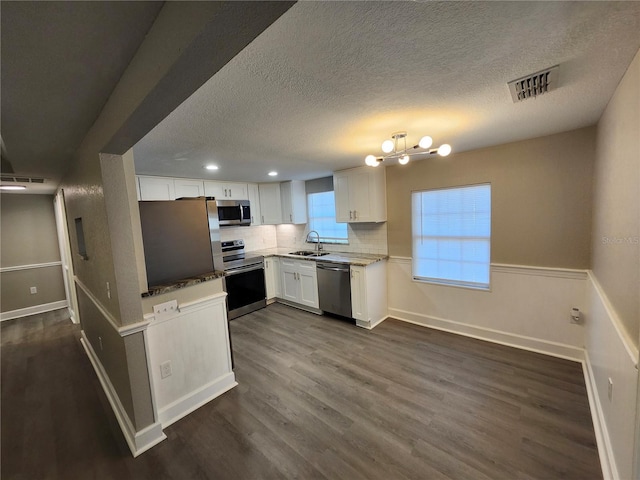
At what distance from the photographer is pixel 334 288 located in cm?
389

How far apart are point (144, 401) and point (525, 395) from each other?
3.03 meters

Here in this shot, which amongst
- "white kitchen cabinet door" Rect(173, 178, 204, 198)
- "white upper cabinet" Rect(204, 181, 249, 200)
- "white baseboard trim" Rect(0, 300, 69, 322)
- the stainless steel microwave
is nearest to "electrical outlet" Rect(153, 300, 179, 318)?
the stainless steel microwave

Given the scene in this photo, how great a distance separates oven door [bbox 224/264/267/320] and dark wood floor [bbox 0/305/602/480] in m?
1.17

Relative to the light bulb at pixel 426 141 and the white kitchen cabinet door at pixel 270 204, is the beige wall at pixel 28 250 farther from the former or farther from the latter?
the light bulb at pixel 426 141

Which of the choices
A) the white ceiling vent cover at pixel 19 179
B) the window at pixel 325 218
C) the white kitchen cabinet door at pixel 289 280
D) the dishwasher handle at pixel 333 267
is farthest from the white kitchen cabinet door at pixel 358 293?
the white ceiling vent cover at pixel 19 179

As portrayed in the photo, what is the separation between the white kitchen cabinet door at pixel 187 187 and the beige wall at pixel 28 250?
10.3 ft

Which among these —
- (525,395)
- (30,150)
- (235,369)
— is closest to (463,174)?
(525,395)

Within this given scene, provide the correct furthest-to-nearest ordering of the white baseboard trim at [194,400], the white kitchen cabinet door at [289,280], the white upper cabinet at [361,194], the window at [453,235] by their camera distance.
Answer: the white kitchen cabinet door at [289,280]
the white upper cabinet at [361,194]
the window at [453,235]
the white baseboard trim at [194,400]

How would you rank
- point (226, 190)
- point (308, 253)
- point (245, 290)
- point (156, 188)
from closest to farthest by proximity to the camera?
point (156, 188)
point (245, 290)
point (226, 190)
point (308, 253)

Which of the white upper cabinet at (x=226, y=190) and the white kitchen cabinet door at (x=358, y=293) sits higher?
the white upper cabinet at (x=226, y=190)

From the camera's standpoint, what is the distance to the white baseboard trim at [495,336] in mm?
2688

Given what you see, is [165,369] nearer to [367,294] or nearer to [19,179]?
[367,294]

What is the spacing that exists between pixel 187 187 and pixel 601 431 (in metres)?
5.02

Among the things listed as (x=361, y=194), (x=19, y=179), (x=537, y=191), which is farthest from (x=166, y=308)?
(x=537, y=191)
